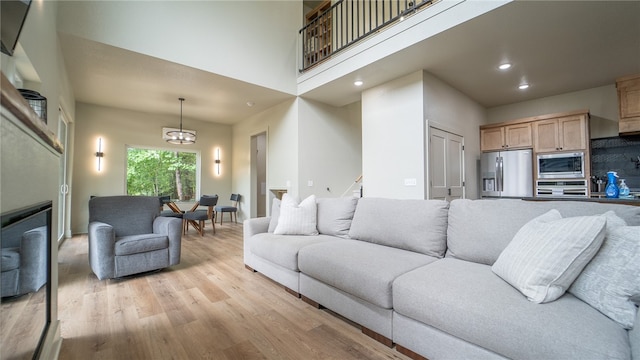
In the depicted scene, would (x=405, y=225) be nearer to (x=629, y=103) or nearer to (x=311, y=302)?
(x=311, y=302)

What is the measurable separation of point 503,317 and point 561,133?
498 cm

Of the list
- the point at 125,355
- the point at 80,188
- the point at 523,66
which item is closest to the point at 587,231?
the point at 125,355

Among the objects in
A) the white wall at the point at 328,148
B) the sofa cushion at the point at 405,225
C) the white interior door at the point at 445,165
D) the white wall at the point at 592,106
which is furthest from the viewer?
the white wall at the point at 328,148

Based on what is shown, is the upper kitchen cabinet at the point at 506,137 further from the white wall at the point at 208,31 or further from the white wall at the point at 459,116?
the white wall at the point at 208,31

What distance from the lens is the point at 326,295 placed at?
206cm

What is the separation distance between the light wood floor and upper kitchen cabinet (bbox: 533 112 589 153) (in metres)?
4.98

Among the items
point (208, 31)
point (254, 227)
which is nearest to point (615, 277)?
point (254, 227)

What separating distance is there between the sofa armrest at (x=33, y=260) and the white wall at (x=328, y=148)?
396 cm

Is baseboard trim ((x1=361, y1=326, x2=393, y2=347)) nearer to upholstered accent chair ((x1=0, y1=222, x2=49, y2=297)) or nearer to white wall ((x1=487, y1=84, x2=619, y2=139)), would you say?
upholstered accent chair ((x1=0, y1=222, x2=49, y2=297))

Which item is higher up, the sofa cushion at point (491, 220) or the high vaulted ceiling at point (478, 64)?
the high vaulted ceiling at point (478, 64)

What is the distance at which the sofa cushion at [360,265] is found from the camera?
5.40 ft

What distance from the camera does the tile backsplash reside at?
4395 millimetres

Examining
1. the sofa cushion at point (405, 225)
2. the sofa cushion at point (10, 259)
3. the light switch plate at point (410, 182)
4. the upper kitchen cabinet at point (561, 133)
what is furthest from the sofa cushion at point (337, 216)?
the upper kitchen cabinet at point (561, 133)

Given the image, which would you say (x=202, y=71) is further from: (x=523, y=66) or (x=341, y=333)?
(x=523, y=66)
